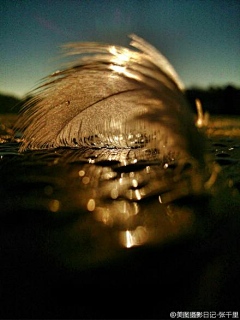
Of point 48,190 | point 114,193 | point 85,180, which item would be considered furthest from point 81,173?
point 114,193

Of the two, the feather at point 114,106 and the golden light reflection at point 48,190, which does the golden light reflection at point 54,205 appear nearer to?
the golden light reflection at point 48,190

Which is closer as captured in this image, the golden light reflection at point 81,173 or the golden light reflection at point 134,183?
the golden light reflection at point 134,183

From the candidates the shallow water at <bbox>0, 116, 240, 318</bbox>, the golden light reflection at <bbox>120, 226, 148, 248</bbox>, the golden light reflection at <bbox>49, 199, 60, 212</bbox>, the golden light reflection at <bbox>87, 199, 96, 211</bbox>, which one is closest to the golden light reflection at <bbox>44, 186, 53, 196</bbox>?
the shallow water at <bbox>0, 116, 240, 318</bbox>

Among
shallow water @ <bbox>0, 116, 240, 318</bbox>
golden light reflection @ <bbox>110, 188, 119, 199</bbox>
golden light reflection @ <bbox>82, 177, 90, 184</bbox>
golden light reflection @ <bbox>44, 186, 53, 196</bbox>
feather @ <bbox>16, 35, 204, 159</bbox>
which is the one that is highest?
feather @ <bbox>16, 35, 204, 159</bbox>

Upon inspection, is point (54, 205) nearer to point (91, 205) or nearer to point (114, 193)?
point (91, 205)

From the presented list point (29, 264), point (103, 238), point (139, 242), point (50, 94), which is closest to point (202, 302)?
point (139, 242)

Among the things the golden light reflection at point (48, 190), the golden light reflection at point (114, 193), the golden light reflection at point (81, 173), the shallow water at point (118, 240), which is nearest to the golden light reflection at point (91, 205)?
the shallow water at point (118, 240)

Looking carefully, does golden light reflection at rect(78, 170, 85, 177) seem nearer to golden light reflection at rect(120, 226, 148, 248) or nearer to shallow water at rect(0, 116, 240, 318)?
shallow water at rect(0, 116, 240, 318)
